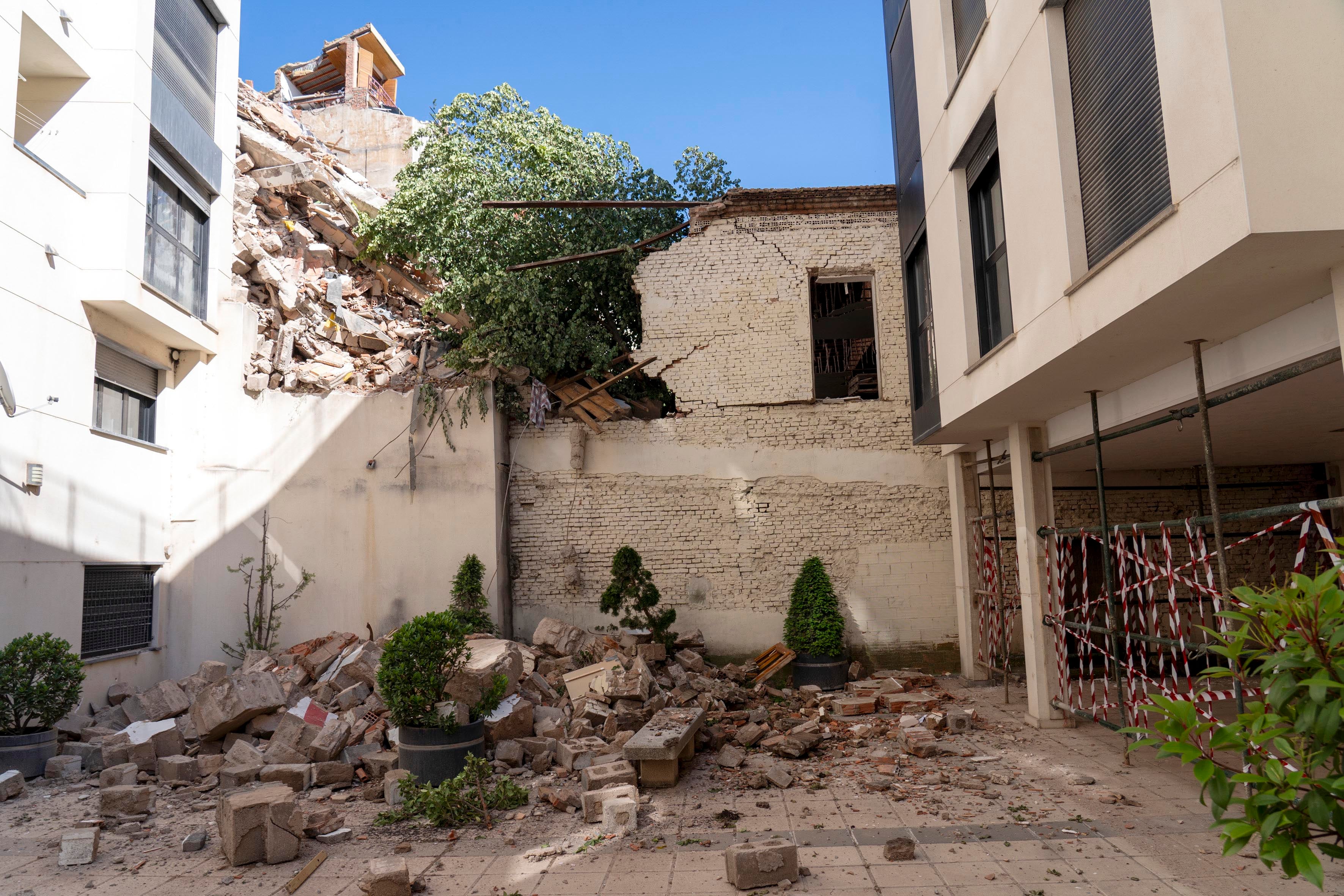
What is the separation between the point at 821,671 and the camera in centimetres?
1143

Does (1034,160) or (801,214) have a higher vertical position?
(801,214)

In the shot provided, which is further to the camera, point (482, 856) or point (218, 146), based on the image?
point (218, 146)

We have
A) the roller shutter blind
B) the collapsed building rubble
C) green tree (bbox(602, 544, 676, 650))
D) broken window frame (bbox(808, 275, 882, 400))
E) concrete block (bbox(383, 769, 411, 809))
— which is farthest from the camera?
broken window frame (bbox(808, 275, 882, 400))

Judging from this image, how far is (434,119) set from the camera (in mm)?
14344

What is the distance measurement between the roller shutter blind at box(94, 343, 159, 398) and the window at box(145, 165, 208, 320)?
40.2 inches

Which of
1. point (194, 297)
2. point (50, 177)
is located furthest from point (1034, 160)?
point (194, 297)

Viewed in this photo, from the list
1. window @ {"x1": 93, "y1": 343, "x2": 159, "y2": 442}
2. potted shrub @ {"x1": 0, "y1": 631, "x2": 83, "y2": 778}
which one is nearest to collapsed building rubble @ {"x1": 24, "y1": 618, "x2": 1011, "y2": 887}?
potted shrub @ {"x1": 0, "y1": 631, "x2": 83, "y2": 778}

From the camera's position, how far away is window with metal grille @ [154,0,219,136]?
11523mm

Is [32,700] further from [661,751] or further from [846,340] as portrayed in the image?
[846,340]

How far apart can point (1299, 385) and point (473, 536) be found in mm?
9914

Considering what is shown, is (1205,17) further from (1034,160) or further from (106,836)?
(106,836)

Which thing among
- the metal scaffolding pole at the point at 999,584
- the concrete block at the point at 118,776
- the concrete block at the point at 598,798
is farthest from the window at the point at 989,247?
the concrete block at the point at 118,776

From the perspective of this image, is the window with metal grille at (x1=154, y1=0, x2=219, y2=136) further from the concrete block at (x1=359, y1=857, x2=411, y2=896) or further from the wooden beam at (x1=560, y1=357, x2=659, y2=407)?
the concrete block at (x1=359, y1=857, x2=411, y2=896)

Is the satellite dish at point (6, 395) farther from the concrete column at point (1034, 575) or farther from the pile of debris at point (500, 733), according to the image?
the concrete column at point (1034, 575)
